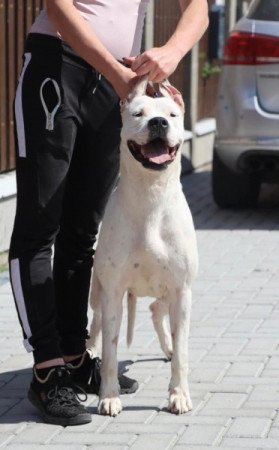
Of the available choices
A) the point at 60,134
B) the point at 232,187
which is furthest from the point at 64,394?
the point at 232,187

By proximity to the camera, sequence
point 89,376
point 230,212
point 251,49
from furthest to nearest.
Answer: point 230,212 → point 251,49 → point 89,376

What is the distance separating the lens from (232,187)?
10602mm

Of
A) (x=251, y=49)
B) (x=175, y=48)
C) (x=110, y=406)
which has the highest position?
(x=175, y=48)

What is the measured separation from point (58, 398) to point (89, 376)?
430 mm

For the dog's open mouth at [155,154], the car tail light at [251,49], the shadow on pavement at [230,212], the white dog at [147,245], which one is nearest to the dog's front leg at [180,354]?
the white dog at [147,245]

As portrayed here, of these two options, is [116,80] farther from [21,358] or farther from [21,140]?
[21,358]

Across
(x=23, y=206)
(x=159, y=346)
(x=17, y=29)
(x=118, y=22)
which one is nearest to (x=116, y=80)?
(x=118, y=22)

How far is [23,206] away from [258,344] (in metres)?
1.73

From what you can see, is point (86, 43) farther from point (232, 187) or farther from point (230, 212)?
point (230, 212)

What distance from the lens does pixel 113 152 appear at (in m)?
5.59

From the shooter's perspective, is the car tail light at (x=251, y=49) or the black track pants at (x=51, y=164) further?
the car tail light at (x=251, y=49)

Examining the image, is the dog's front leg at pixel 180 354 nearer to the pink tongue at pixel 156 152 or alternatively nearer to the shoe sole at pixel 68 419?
the shoe sole at pixel 68 419

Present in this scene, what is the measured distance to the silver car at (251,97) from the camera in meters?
9.93

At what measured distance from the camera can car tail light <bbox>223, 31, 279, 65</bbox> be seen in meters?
9.90
